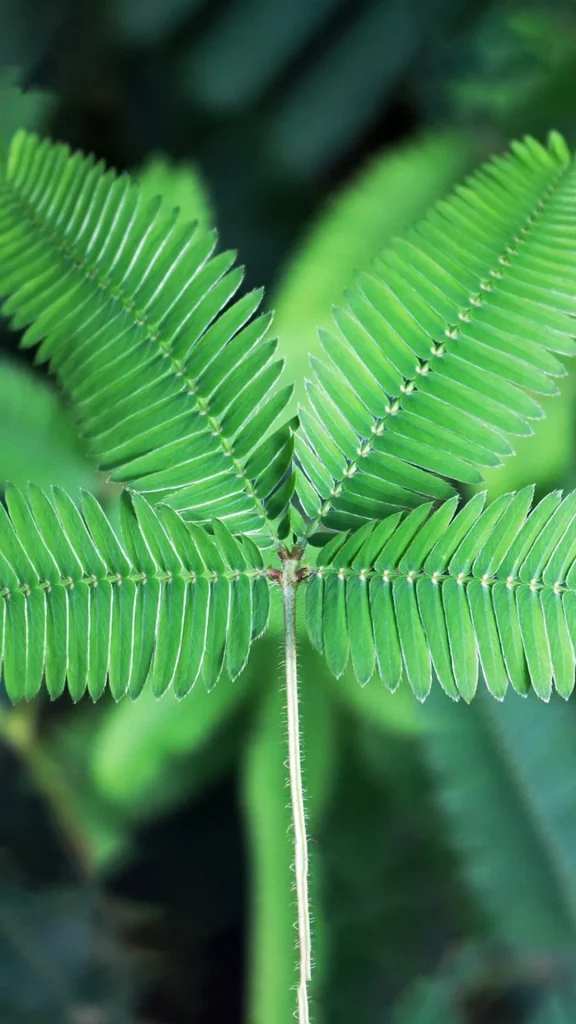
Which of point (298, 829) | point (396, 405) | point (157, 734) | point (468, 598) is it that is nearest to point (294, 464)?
point (396, 405)

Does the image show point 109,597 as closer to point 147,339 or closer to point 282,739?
point 147,339

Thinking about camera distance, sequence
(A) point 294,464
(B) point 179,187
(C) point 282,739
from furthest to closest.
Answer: (B) point 179,187 → (C) point 282,739 → (A) point 294,464

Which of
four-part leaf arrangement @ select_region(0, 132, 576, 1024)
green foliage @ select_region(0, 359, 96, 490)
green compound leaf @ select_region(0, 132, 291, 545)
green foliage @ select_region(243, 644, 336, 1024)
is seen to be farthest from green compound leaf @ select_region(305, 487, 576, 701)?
green foliage @ select_region(0, 359, 96, 490)

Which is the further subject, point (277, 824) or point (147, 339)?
point (277, 824)

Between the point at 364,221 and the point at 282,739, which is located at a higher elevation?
the point at 364,221

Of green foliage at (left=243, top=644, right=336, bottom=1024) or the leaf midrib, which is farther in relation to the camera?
green foliage at (left=243, top=644, right=336, bottom=1024)

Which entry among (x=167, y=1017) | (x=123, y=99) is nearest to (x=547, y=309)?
(x=123, y=99)

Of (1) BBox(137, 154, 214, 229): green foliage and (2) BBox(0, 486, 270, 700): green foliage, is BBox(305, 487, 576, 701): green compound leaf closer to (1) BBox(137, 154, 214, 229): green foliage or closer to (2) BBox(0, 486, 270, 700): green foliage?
(2) BBox(0, 486, 270, 700): green foliage

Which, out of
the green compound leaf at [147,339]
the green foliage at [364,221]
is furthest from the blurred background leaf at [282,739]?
the green compound leaf at [147,339]
